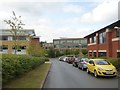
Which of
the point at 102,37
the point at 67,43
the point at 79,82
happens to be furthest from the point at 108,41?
the point at 67,43

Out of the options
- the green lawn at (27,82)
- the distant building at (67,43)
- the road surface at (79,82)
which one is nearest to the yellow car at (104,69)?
the road surface at (79,82)

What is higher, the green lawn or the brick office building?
the brick office building

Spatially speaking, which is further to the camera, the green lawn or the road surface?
the road surface

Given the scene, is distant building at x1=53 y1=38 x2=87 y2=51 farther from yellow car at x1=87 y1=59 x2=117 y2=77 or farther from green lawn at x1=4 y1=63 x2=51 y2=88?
green lawn at x1=4 y1=63 x2=51 y2=88

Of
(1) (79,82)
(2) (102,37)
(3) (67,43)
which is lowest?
(1) (79,82)

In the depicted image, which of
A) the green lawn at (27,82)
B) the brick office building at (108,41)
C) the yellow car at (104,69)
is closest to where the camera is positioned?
the green lawn at (27,82)

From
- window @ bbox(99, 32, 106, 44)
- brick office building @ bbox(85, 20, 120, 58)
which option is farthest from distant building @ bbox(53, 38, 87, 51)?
window @ bbox(99, 32, 106, 44)

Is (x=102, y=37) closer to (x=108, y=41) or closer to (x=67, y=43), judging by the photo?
(x=108, y=41)

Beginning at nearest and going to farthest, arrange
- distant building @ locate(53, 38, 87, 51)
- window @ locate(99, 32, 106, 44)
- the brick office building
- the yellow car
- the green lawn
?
the green lawn < the yellow car < the brick office building < window @ locate(99, 32, 106, 44) < distant building @ locate(53, 38, 87, 51)

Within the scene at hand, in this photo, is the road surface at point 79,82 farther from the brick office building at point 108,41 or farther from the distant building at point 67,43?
the distant building at point 67,43

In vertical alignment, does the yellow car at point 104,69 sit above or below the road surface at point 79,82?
above

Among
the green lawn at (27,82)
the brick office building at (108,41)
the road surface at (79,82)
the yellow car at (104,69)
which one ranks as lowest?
the road surface at (79,82)

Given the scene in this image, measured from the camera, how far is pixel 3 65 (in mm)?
10281

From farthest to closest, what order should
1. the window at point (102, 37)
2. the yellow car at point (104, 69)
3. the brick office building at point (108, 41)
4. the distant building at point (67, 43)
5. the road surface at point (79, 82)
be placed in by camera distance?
the distant building at point (67, 43) → the window at point (102, 37) → the brick office building at point (108, 41) → the yellow car at point (104, 69) → the road surface at point (79, 82)
